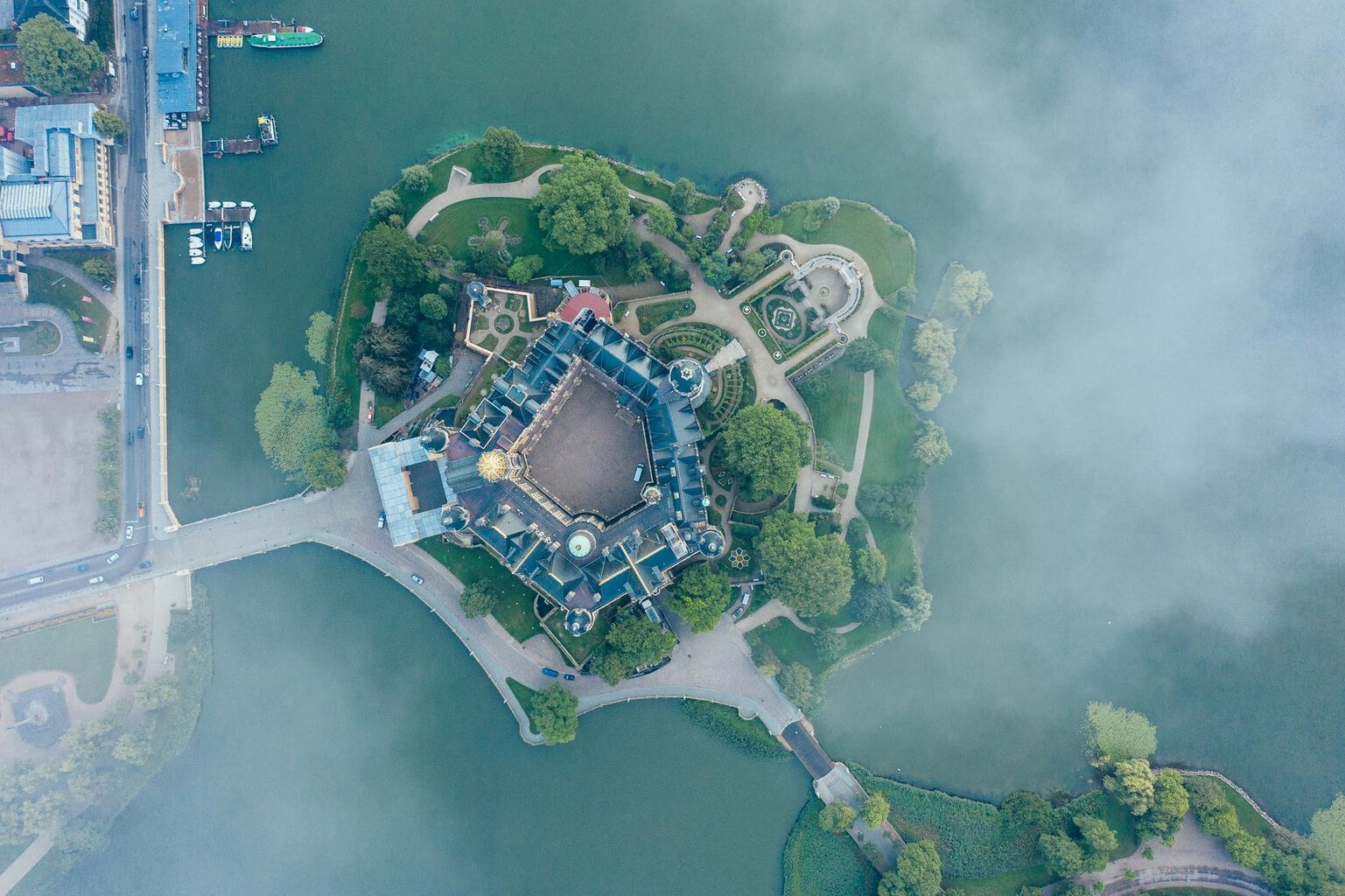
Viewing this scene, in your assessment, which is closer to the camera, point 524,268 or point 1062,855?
point 1062,855

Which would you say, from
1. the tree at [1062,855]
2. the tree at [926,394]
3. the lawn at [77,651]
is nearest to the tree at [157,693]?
the lawn at [77,651]

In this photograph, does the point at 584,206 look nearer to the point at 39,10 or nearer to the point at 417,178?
the point at 417,178

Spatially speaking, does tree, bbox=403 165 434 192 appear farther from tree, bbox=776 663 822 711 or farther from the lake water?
tree, bbox=776 663 822 711

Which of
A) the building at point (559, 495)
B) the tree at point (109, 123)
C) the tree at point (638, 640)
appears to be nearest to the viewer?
the building at point (559, 495)

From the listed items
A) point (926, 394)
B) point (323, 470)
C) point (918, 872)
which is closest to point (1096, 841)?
point (918, 872)

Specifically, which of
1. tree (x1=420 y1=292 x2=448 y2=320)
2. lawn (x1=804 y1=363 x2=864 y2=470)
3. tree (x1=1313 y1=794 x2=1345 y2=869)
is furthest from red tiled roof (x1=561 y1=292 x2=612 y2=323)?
tree (x1=1313 y1=794 x2=1345 y2=869)

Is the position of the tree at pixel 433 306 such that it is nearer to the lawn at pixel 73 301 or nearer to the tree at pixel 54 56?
the lawn at pixel 73 301
